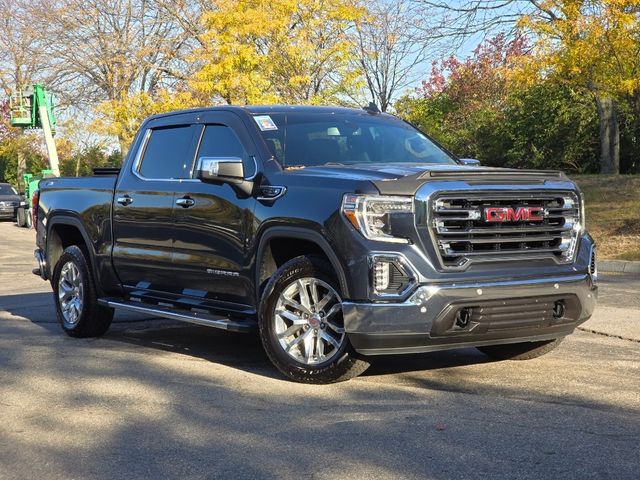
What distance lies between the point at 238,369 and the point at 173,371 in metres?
0.47

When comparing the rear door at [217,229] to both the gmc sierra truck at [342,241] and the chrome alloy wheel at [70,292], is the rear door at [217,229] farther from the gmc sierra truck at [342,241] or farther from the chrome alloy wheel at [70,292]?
the chrome alloy wheel at [70,292]

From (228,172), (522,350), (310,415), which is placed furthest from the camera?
(522,350)

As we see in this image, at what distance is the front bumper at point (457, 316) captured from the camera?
18.3ft

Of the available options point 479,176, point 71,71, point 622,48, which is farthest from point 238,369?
point 71,71

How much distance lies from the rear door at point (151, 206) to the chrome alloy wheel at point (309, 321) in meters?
1.46

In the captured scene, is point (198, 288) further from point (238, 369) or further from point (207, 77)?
point (207, 77)

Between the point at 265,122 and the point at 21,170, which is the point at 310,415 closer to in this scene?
the point at 265,122

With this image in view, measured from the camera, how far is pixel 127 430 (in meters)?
5.13

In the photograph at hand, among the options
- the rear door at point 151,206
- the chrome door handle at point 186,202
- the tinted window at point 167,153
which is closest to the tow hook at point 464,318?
the chrome door handle at point 186,202

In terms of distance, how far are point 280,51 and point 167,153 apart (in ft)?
60.0

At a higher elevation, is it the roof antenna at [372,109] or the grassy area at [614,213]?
the roof antenna at [372,109]

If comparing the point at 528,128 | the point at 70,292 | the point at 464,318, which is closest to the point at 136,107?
the point at 528,128

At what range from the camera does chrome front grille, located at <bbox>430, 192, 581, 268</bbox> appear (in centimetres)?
573

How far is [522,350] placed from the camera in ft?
22.6
